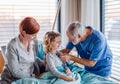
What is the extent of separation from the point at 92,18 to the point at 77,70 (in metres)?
1.08

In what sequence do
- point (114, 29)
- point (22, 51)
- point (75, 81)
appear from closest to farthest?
point (75, 81)
point (22, 51)
point (114, 29)

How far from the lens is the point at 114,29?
309 cm

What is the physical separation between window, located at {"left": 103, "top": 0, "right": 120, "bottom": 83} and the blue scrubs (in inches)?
23.6

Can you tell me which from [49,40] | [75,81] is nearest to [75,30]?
[49,40]

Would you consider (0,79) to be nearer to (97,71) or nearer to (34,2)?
(97,71)

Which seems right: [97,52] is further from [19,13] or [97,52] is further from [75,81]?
[19,13]

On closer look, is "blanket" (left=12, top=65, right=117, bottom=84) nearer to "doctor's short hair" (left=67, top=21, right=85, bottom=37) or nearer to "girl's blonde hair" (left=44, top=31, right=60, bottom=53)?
"girl's blonde hair" (left=44, top=31, right=60, bottom=53)

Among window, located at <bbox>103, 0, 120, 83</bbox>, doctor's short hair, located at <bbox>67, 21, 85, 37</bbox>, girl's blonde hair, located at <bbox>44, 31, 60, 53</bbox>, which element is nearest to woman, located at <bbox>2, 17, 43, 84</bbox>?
girl's blonde hair, located at <bbox>44, 31, 60, 53</bbox>

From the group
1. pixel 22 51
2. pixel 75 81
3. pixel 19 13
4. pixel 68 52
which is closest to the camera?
pixel 75 81

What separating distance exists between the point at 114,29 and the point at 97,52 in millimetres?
893

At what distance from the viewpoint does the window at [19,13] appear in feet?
11.7

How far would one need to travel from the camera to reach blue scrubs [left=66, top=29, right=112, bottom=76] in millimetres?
2314

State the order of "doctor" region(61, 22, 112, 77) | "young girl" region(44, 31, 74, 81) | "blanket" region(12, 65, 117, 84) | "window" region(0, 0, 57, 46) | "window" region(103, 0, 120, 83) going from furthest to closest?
"window" region(0, 0, 57, 46) → "window" region(103, 0, 120, 83) → "doctor" region(61, 22, 112, 77) → "young girl" region(44, 31, 74, 81) → "blanket" region(12, 65, 117, 84)

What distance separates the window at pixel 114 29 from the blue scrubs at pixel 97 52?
1.96 ft
